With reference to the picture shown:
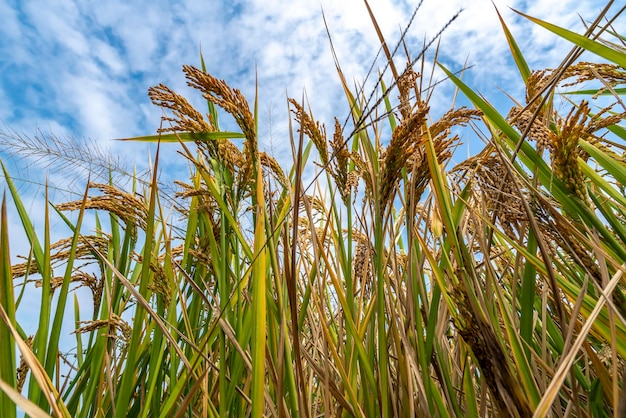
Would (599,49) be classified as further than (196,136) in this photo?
No

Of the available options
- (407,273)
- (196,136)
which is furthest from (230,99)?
(407,273)

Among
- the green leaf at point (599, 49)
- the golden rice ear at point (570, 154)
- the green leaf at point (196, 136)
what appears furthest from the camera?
the green leaf at point (196, 136)

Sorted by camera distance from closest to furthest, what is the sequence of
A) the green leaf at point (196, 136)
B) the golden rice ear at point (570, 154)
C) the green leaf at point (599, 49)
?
the golden rice ear at point (570, 154) → the green leaf at point (599, 49) → the green leaf at point (196, 136)

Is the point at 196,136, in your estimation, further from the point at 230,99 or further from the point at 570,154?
the point at 570,154

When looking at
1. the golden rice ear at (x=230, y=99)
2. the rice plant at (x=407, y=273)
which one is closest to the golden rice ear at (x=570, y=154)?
the rice plant at (x=407, y=273)

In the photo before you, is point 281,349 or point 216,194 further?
point 216,194

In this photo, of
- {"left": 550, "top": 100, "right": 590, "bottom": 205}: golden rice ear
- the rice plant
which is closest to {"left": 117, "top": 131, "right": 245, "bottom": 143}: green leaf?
the rice plant

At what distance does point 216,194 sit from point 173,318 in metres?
0.32

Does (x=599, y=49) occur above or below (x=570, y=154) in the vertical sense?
above

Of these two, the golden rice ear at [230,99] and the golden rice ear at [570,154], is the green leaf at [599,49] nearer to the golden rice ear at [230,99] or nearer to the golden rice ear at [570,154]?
the golden rice ear at [570,154]

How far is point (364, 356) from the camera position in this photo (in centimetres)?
84

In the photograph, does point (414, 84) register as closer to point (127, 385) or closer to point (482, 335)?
point (482, 335)

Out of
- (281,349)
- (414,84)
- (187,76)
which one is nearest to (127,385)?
(281,349)

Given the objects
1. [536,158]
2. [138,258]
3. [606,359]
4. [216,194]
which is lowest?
[606,359]
